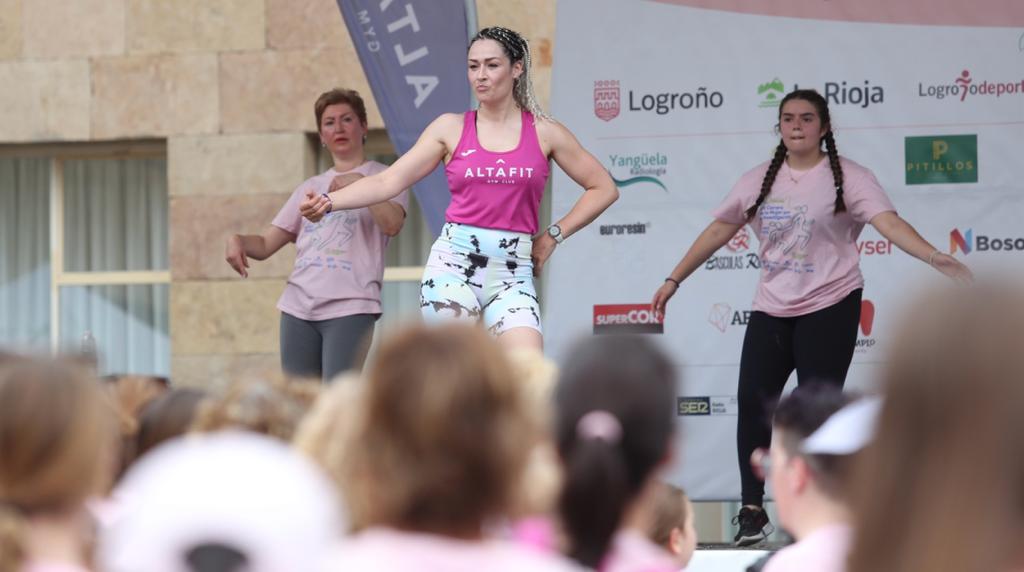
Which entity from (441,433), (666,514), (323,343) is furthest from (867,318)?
(441,433)

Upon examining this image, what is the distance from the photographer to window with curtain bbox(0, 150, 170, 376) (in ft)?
30.6

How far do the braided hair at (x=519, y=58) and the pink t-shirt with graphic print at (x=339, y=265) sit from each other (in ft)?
2.84

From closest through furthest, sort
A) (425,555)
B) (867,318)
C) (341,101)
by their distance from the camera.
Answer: (425,555) < (341,101) < (867,318)

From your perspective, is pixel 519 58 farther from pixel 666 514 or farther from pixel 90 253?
pixel 90 253

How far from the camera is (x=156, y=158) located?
366 inches

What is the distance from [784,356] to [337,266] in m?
1.88

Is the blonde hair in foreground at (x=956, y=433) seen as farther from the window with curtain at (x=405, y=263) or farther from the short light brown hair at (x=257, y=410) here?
the window with curtain at (x=405, y=263)

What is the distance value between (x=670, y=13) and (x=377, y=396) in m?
5.91

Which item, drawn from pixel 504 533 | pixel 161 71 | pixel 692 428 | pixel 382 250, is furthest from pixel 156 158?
pixel 504 533

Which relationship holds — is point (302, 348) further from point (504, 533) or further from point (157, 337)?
point (504, 533)

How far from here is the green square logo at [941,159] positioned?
7.13 metres

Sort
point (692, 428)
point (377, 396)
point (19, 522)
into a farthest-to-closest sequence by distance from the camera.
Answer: point (692, 428) < point (19, 522) < point (377, 396)

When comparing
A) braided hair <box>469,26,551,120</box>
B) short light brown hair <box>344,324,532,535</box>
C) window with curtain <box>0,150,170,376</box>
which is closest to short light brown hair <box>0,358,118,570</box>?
short light brown hair <box>344,324,532,535</box>

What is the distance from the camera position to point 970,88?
23.5 feet
